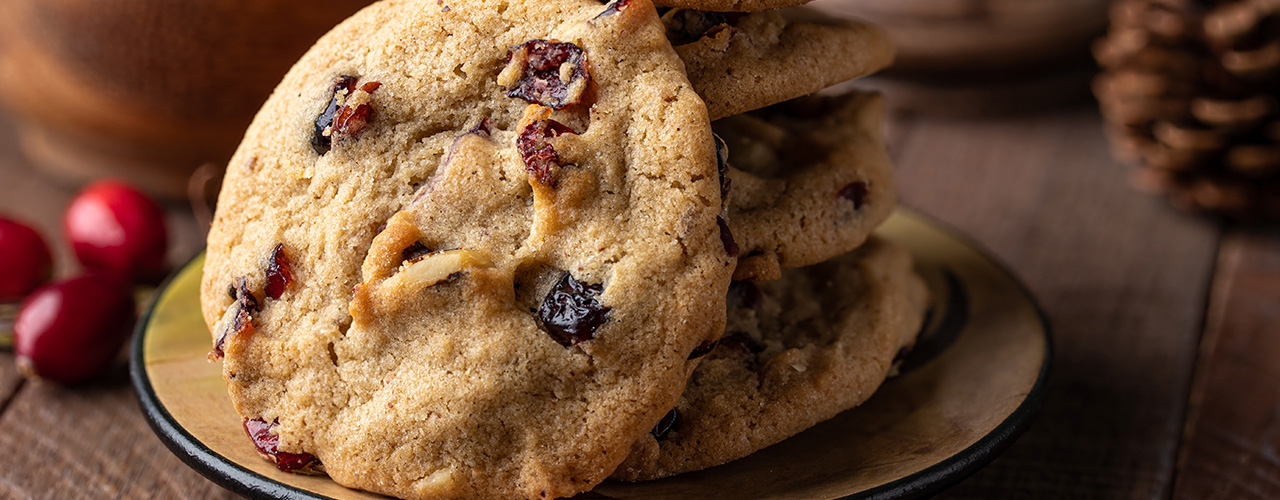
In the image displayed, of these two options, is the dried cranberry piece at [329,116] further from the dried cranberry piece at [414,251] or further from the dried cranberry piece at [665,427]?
the dried cranberry piece at [665,427]

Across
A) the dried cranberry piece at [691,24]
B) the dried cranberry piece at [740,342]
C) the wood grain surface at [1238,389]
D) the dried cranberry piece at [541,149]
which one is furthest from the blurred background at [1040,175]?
the dried cranberry piece at [541,149]

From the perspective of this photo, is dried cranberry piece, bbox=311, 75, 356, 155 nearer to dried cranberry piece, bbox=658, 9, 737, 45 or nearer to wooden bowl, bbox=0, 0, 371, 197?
dried cranberry piece, bbox=658, 9, 737, 45

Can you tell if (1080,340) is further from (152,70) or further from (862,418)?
(152,70)

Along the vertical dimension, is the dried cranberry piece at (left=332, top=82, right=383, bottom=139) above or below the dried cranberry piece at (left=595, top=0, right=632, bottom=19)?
below

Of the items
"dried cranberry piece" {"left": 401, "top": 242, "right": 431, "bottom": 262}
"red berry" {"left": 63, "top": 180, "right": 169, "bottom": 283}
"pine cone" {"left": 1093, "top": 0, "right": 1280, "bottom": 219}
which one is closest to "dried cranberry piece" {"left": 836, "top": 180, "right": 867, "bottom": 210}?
"dried cranberry piece" {"left": 401, "top": 242, "right": 431, "bottom": 262}

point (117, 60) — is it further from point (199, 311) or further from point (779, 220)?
point (779, 220)

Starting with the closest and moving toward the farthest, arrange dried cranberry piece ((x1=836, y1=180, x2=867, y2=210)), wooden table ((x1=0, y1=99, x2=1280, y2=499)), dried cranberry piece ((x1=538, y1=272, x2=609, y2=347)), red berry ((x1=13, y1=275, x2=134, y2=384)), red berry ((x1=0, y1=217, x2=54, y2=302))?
1. dried cranberry piece ((x1=538, y1=272, x2=609, y2=347))
2. dried cranberry piece ((x1=836, y1=180, x2=867, y2=210))
3. wooden table ((x1=0, y1=99, x2=1280, y2=499))
4. red berry ((x1=13, y1=275, x2=134, y2=384))
5. red berry ((x1=0, y1=217, x2=54, y2=302))

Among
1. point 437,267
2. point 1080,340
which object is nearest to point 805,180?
point 437,267

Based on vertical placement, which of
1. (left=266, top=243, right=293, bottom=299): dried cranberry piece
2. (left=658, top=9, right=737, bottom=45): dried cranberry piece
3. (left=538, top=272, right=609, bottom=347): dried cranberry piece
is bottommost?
(left=266, top=243, right=293, bottom=299): dried cranberry piece
